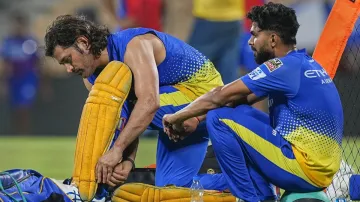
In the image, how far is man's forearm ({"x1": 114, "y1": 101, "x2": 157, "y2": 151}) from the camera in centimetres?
516

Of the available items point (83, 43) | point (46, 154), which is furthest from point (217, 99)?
point (46, 154)

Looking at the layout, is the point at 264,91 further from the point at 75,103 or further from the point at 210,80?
the point at 75,103

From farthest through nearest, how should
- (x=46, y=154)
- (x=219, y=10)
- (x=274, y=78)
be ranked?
1. (x=46, y=154)
2. (x=219, y=10)
3. (x=274, y=78)

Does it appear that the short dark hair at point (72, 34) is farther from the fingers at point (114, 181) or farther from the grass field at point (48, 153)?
the grass field at point (48, 153)

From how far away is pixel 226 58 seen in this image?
9406 mm

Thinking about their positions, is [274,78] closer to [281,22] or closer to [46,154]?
[281,22]

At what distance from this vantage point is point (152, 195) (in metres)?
5.14

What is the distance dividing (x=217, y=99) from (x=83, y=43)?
35.1 inches

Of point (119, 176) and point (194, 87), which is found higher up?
point (194, 87)

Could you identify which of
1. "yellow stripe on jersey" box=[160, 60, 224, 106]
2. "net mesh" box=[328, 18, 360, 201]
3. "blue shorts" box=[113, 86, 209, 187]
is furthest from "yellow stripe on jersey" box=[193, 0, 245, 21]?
"blue shorts" box=[113, 86, 209, 187]

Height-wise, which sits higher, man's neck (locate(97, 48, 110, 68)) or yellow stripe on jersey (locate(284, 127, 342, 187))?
man's neck (locate(97, 48, 110, 68))

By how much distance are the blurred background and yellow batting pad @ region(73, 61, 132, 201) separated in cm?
189

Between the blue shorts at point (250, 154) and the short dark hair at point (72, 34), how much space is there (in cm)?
86

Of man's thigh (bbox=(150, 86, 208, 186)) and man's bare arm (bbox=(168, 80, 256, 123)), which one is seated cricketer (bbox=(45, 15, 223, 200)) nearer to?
man's thigh (bbox=(150, 86, 208, 186))
